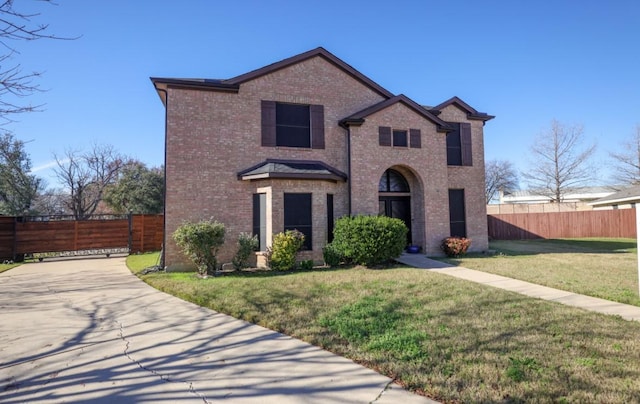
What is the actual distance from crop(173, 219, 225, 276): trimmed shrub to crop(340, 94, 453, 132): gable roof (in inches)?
251

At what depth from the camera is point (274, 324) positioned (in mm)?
5676

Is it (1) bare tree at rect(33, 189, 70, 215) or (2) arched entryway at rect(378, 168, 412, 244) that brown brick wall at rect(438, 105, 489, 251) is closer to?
(2) arched entryway at rect(378, 168, 412, 244)

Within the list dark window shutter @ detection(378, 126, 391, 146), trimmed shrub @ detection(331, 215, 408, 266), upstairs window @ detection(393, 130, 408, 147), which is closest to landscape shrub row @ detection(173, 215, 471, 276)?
trimmed shrub @ detection(331, 215, 408, 266)

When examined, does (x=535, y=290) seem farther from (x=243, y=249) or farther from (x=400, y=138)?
(x=243, y=249)

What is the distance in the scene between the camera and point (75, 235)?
17.2 meters

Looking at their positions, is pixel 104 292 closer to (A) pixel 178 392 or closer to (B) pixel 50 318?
(B) pixel 50 318

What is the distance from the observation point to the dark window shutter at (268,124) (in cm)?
1307

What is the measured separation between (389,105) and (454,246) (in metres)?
6.23

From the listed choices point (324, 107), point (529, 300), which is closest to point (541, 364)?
point (529, 300)

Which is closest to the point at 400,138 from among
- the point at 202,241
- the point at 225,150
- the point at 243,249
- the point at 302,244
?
the point at 302,244

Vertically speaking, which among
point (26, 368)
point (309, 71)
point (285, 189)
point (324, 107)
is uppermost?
point (309, 71)

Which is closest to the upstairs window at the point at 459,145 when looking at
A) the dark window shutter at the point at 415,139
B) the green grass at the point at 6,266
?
the dark window shutter at the point at 415,139

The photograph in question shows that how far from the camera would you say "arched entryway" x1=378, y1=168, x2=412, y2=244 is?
1512 centimetres

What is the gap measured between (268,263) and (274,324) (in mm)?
6376
